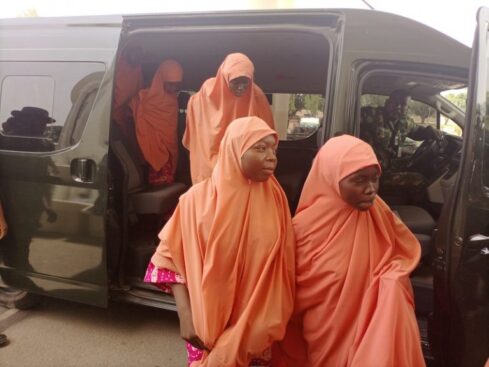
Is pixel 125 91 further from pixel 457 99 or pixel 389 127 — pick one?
pixel 457 99

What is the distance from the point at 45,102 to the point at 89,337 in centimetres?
165

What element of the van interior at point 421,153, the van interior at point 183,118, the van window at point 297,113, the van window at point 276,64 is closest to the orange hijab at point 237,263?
the van interior at point 183,118

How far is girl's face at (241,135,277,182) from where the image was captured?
1586 mm

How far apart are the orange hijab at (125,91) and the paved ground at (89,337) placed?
149 centimetres

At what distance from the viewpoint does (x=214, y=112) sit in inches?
114

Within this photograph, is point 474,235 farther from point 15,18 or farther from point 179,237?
point 15,18

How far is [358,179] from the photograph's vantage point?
59.8 inches

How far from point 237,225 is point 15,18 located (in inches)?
97.3

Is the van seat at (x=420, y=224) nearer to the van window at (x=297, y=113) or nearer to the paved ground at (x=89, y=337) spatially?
the van window at (x=297, y=113)

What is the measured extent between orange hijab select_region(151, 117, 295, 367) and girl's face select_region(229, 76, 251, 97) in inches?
44.8

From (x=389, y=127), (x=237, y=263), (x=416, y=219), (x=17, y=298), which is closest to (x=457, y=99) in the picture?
(x=389, y=127)

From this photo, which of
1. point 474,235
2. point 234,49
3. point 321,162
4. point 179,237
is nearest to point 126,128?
point 234,49

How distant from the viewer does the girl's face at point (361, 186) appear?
59.7 inches

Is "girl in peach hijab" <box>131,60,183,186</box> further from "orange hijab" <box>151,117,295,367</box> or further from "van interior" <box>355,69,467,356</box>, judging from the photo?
"orange hijab" <box>151,117,295,367</box>
